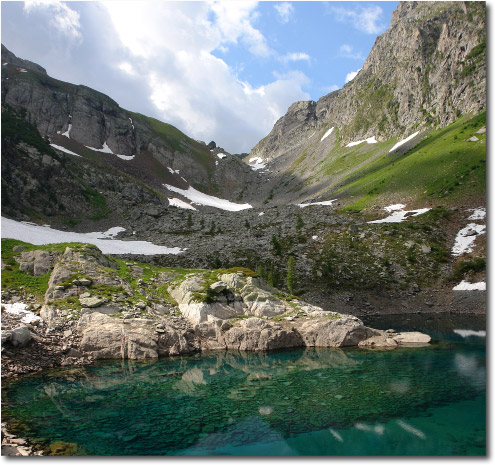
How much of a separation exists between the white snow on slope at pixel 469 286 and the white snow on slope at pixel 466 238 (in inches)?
343

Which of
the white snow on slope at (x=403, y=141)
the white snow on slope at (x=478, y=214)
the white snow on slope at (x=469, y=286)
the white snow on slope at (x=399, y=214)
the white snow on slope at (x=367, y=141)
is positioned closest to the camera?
the white snow on slope at (x=469, y=286)

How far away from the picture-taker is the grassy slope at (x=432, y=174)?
80.1 meters

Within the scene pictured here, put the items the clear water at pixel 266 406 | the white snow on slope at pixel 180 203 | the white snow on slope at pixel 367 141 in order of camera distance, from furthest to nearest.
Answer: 1. the white snow on slope at pixel 367 141
2. the white snow on slope at pixel 180 203
3. the clear water at pixel 266 406

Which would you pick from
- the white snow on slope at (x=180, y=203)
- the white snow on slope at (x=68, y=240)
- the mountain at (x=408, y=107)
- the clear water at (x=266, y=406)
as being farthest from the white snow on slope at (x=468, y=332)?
the white snow on slope at (x=180, y=203)

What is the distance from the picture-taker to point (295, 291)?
195ft

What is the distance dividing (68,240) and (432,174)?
9712 cm

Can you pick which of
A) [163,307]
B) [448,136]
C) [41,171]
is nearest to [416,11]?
[448,136]

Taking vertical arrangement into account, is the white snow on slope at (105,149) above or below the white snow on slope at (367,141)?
above

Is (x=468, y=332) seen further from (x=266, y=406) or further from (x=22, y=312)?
(x=22, y=312)

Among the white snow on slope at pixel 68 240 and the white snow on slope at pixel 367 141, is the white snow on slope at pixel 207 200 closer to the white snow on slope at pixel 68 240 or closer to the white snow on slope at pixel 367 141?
the white snow on slope at pixel 367 141

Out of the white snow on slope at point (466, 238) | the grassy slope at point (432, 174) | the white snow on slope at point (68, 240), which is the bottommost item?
the white snow on slope at point (466, 238)

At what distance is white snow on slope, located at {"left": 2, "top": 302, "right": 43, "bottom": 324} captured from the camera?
29.8 meters

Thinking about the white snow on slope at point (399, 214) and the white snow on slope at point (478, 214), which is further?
A: the white snow on slope at point (399, 214)

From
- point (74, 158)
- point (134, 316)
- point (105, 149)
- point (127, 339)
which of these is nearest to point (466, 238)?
point (134, 316)
